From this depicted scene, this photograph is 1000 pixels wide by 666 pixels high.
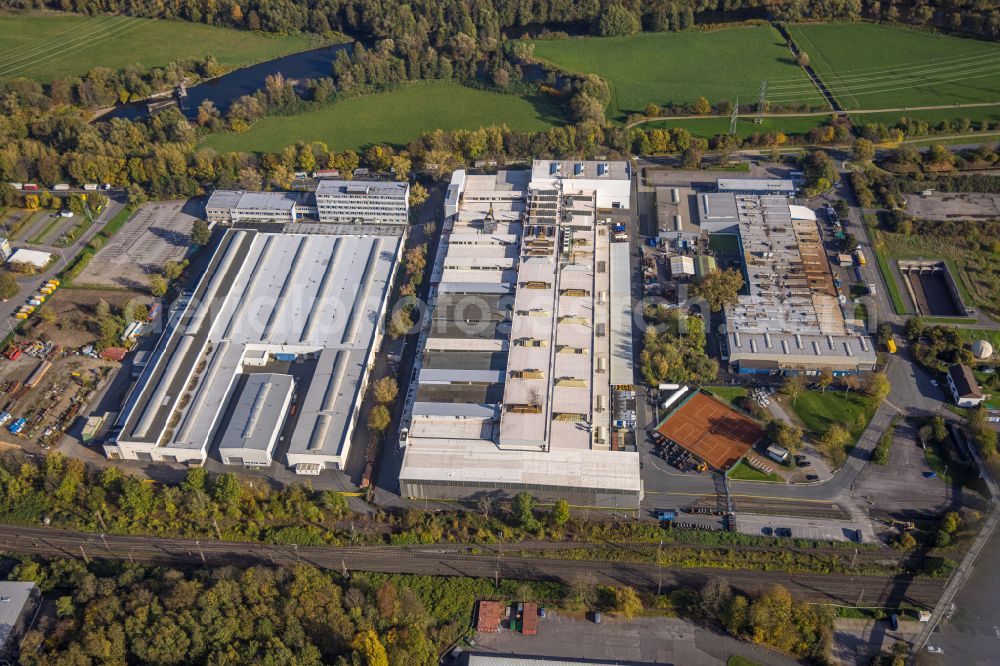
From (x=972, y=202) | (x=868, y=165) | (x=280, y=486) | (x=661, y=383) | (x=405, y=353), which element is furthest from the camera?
(x=868, y=165)

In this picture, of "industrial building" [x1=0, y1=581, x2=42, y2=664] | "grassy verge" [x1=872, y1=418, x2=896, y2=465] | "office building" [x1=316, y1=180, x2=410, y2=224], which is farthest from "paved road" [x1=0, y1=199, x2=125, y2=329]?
"grassy verge" [x1=872, y1=418, x2=896, y2=465]

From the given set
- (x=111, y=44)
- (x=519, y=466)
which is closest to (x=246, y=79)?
(x=111, y=44)

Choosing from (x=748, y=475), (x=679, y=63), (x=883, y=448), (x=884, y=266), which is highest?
(x=679, y=63)

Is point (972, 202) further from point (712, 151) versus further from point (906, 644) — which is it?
point (906, 644)

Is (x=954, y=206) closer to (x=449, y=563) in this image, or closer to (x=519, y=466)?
(x=519, y=466)

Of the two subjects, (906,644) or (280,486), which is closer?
(906,644)

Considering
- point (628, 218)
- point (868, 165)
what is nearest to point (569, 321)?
point (628, 218)
